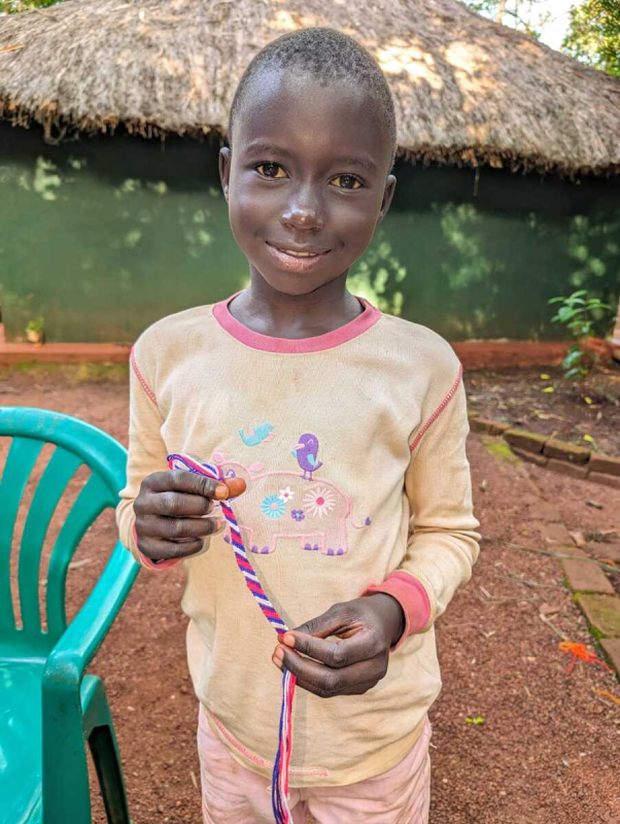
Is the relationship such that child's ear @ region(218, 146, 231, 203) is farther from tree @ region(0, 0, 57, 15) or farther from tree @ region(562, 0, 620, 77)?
tree @ region(0, 0, 57, 15)

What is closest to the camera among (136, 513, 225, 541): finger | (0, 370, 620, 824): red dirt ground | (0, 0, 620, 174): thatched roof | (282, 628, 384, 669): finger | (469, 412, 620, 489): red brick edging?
(282, 628, 384, 669): finger

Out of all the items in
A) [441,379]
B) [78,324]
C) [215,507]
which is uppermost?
[441,379]

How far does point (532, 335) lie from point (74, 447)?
606 centimetres

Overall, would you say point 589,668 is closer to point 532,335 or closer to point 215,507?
point 215,507

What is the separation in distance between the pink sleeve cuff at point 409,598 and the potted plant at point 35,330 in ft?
19.9

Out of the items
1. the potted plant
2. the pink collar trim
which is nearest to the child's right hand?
the pink collar trim

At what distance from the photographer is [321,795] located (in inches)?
45.4

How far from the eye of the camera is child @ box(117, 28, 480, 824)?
980 mm

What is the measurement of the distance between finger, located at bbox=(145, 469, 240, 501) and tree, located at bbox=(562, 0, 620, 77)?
740 centimetres

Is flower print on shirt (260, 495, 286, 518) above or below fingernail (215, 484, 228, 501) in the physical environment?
below

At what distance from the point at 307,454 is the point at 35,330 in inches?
235

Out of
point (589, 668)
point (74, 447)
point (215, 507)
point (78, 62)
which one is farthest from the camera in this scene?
point (78, 62)

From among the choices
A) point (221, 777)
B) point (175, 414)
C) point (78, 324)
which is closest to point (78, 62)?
point (78, 324)

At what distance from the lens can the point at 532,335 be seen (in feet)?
22.7
